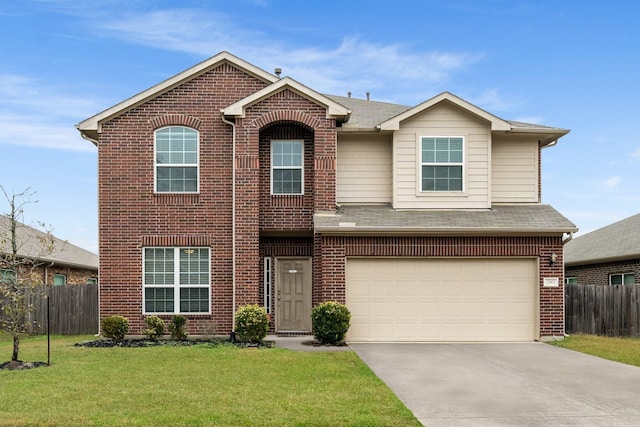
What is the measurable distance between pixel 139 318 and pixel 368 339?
6.54 meters

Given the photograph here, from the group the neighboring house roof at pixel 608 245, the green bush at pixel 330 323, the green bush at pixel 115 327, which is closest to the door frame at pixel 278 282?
the green bush at pixel 330 323

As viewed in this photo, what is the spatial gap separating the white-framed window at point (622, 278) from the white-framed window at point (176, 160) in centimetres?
1597

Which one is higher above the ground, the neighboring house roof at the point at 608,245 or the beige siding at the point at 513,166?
the beige siding at the point at 513,166

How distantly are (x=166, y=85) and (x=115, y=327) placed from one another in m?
6.96

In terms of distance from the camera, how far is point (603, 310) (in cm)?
2122

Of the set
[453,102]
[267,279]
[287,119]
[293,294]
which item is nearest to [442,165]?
[453,102]

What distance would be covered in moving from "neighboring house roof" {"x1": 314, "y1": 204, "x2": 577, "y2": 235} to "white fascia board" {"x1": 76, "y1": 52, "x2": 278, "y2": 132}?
15.7 ft

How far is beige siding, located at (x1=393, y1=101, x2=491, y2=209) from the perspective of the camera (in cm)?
1889

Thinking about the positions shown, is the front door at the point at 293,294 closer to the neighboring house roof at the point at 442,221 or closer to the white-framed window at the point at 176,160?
the neighboring house roof at the point at 442,221

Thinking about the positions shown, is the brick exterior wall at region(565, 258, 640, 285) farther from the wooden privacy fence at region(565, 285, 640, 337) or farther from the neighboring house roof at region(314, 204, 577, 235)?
the neighboring house roof at region(314, 204, 577, 235)

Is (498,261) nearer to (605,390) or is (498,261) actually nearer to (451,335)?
(451,335)

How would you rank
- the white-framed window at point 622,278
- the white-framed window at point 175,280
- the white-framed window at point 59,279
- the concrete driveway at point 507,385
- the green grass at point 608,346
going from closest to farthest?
the concrete driveway at point 507,385 → the green grass at point 608,346 → the white-framed window at point 175,280 → the white-framed window at point 622,278 → the white-framed window at point 59,279

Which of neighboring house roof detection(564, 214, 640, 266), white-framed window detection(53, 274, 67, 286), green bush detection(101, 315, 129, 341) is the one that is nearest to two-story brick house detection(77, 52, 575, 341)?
green bush detection(101, 315, 129, 341)

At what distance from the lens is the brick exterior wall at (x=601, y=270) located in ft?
78.2
